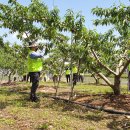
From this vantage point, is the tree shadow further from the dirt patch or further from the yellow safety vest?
the yellow safety vest

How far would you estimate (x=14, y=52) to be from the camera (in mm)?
19953

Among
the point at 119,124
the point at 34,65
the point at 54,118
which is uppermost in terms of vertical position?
the point at 34,65

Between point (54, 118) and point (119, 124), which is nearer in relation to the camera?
point (119, 124)

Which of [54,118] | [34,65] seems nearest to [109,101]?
[34,65]

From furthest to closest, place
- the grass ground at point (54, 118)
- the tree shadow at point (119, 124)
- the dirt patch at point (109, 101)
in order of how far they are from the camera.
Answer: the dirt patch at point (109, 101), the tree shadow at point (119, 124), the grass ground at point (54, 118)

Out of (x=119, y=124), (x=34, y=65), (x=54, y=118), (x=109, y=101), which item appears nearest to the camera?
(x=119, y=124)

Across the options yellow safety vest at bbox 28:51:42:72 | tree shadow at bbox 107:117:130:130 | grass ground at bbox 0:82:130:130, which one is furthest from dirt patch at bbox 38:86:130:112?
yellow safety vest at bbox 28:51:42:72

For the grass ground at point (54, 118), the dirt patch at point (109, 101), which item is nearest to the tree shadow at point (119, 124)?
the grass ground at point (54, 118)

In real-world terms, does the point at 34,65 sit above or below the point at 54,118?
above

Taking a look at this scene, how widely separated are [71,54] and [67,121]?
13.8 ft

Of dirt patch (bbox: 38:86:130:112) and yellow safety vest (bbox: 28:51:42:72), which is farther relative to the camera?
yellow safety vest (bbox: 28:51:42:72)

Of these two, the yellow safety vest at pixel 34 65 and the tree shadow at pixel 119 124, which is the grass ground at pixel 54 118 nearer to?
the tree shadow at pixel 119 124

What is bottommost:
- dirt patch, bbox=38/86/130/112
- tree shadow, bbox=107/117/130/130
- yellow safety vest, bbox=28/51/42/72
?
tree shadow, bbox=107/117/130/130

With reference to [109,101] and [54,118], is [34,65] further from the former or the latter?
[54,118]
